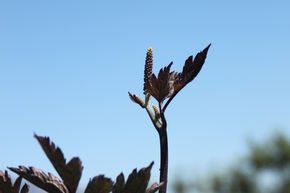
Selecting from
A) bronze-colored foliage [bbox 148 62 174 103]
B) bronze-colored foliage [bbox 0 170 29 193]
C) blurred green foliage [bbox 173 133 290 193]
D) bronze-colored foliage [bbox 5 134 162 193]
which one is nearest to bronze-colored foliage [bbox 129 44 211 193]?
bronze-colored foliage [bbox 148 62 174 103]

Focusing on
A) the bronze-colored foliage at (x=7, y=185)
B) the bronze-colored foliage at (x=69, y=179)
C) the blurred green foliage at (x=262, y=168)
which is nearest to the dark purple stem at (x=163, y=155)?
the bronze-colored foliage at (x=69, y=179)

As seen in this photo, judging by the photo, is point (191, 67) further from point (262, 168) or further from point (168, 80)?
point (262, 168)

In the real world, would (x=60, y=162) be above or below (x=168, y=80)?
below

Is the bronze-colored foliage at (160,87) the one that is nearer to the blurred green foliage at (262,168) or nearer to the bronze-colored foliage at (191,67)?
the bronze-colored foliage at (191,67)

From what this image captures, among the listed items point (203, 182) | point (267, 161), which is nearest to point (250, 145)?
point (267, 161)

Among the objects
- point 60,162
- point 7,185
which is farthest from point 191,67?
point 7,185

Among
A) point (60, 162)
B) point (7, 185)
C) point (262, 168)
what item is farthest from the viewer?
point (262, 168)

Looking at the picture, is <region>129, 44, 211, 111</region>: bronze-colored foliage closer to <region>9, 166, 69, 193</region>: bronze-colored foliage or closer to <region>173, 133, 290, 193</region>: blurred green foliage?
<region>9, 166, 69, 193</region>: bronze-colored foliage

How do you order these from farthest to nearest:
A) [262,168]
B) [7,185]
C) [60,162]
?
[262,168] < [7,185] < [60,162]
